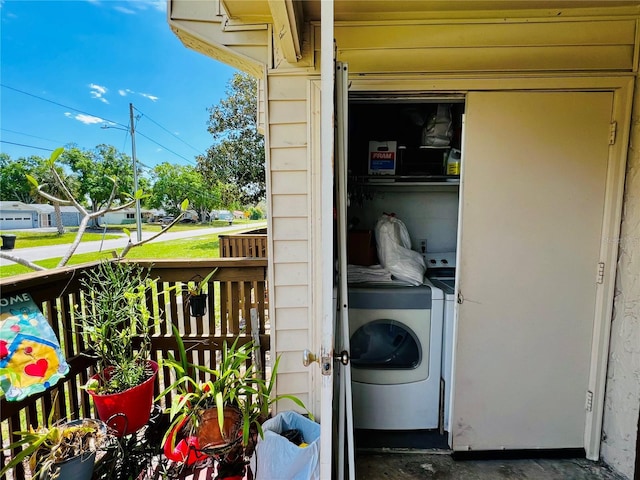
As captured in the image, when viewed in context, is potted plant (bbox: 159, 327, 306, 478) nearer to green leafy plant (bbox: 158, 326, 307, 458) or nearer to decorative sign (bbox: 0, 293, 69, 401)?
green leafy plant (bbox: 158, 326, 307, 458)

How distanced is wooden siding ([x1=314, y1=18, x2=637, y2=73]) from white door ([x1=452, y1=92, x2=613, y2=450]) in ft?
0.52

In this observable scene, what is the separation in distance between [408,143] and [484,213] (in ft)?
3.14

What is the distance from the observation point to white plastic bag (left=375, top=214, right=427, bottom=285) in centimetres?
197

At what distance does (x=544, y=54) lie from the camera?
1549 mm

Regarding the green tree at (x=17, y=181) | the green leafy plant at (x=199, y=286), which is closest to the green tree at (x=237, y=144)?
the green tree at (x=17, y=181)

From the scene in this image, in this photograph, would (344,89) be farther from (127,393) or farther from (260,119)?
(127,393)

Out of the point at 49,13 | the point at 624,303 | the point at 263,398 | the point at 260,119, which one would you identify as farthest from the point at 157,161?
the point at 624,303

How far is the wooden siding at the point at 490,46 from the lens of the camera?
1.53 meters

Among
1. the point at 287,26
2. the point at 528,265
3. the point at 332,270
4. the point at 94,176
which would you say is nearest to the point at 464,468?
the point at 528,265

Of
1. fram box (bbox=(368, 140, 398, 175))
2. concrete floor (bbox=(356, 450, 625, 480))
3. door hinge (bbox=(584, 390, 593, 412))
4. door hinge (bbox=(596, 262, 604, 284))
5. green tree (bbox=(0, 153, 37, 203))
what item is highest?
fram box (bbox=(368, 140, 398, 175))

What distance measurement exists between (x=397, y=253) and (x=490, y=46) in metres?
1.26

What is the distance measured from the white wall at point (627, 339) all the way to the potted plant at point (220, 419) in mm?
1739

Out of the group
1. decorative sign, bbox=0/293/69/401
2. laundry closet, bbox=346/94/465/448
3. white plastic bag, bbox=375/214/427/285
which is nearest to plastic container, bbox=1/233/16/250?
Result: decorative sign, bbox=0/293/69/401

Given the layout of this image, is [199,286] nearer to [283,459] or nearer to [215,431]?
[215,431]
